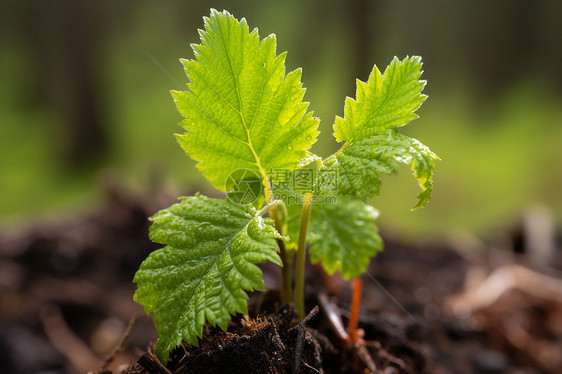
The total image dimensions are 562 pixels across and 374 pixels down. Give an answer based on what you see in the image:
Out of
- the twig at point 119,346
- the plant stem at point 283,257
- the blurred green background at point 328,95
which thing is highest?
the blurred green background at point 328,95

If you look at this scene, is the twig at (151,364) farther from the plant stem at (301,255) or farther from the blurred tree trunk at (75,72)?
the blurred tree trunk at (75,72)

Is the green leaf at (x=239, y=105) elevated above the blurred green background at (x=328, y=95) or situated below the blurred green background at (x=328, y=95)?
below

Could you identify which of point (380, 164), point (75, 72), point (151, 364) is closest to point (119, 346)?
point (151, 364)

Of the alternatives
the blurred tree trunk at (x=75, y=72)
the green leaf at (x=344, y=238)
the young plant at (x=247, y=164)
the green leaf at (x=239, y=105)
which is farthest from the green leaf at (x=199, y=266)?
the blurred tree trunk at (x=75, y=72)

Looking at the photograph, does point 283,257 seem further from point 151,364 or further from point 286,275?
point 151,364

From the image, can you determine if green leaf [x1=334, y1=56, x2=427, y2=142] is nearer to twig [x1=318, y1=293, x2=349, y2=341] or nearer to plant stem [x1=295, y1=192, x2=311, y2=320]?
plant stem [x1=295, y1=192, x2=311, y2=320]

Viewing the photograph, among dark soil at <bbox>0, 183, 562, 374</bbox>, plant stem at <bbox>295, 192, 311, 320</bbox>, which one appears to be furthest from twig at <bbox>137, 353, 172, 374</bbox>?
plant stem at <bbox>295, 192, 311, 320</bbox>
